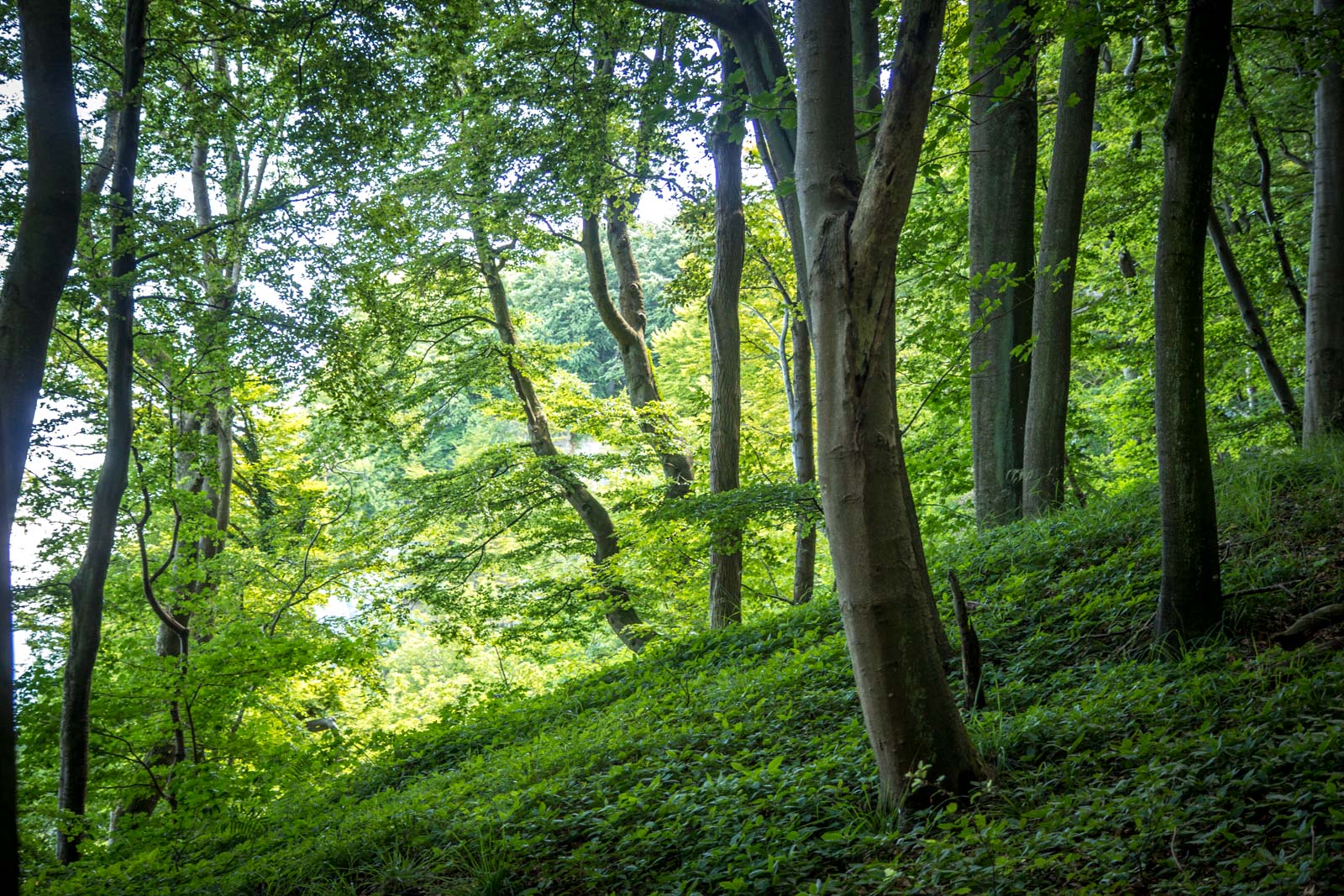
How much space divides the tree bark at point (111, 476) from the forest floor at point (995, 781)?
4.18ft

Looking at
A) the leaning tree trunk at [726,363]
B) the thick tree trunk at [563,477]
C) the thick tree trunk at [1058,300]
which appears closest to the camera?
the thick tree trunk at [1058,300]

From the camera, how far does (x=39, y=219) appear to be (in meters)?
4.17

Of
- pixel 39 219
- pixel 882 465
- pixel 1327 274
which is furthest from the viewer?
pixel 1327 274

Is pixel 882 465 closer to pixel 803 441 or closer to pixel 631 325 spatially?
pixel 803 441

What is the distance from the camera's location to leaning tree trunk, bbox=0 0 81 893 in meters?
4.05

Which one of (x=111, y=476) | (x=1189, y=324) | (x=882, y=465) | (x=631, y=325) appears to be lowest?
(x=882, y=465)

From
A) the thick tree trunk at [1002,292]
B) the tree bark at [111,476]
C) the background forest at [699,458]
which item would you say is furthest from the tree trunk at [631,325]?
the tree bark at [111,476]

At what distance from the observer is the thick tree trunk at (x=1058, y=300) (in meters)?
6.93

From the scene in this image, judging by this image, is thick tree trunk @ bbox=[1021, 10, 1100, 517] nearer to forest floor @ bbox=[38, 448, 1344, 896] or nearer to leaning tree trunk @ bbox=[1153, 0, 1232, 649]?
forest floor @ bbox=[38, 448, 1344, 896]

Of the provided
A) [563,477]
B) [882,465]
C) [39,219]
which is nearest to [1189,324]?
[882,465]

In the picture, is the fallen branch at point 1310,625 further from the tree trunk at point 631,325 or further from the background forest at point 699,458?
the tree trunk at point 631,325

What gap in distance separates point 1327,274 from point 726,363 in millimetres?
6054

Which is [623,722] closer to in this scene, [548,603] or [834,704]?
[834,704]

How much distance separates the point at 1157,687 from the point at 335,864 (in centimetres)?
417
